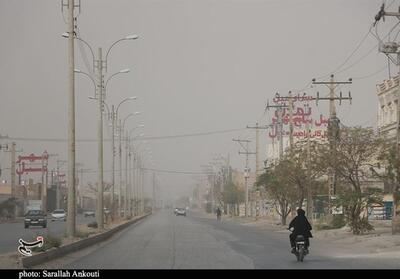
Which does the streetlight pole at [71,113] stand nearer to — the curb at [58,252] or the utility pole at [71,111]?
the utility pole at [71,111]

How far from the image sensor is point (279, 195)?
69.1 metres

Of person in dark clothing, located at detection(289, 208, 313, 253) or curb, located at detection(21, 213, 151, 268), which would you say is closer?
curb, located at detection(21, 213, 151, 268)

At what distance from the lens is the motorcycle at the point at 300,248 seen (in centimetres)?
2400

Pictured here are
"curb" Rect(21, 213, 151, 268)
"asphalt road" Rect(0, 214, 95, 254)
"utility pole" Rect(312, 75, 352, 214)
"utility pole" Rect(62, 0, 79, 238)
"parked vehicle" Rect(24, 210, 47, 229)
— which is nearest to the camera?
"curb" Rect(21, 213, 151, 268)

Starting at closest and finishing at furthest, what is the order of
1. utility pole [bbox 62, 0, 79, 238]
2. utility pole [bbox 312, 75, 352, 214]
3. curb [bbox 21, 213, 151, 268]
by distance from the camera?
curb [bbox 21, 213, 151, 268] < utility pole [bbox 62, 0, 79, 238] < utility pole [bbox 312, 75, 352, 214]

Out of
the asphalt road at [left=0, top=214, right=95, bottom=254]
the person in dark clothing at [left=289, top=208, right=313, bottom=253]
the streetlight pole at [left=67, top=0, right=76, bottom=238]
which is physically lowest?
the asphalt road at [left=0, top=214, right=95, bottom=254]

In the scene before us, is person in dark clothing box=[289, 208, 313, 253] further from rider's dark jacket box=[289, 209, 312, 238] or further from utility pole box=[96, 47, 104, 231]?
utility pole box=[96, 47, 104, 231]

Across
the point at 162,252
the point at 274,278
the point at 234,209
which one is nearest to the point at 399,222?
the point at 162,252

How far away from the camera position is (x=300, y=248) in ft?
78.9

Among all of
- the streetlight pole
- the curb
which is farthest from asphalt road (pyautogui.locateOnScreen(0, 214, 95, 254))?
the streetlight pole

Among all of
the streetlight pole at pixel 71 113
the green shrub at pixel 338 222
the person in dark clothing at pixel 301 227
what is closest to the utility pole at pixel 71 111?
the streetlight pole at pixel 71 113

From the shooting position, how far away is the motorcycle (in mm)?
24000

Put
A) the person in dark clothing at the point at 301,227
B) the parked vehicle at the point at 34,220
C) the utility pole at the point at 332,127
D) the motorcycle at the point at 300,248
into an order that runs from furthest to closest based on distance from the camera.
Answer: the parked vehicle at the point at 34,220 < the utility pole at the point at 332,127 < the person in dark clothing at the point at 301,227 < the motorcycle at the point at 300,248

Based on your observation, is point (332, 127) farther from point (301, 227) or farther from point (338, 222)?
point (301, 227)
